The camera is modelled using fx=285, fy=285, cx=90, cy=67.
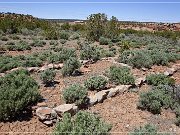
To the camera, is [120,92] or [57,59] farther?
[57,59]

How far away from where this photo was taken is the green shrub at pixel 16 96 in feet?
25.3

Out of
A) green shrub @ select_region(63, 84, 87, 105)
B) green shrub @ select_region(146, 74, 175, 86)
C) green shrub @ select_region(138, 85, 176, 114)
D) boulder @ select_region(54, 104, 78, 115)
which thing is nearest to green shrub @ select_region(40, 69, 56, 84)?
green shrub @ select_region(63, 84, 87, 105)

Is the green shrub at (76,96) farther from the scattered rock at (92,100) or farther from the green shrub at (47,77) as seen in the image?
the green shrub at (47,77)

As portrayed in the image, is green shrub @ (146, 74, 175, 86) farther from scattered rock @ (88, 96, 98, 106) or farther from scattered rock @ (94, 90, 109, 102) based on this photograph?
scattered rock @ (88, 96, 98, 106)

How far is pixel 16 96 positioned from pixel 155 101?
166 inches

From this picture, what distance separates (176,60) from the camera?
1822cm

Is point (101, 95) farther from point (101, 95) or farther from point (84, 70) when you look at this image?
point (84, 70)

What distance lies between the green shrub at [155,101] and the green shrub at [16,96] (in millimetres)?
3339

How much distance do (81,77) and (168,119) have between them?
181 inches

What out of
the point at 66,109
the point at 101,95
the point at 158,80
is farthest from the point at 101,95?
the point at 158,80

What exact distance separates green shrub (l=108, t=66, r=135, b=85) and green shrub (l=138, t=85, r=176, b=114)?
136cm

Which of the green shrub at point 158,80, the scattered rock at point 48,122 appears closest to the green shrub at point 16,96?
the scattered rock at point 48,122

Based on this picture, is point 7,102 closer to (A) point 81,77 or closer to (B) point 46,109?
(B) point 46,109

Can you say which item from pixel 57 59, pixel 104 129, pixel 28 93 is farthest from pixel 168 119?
pixel 57 59
